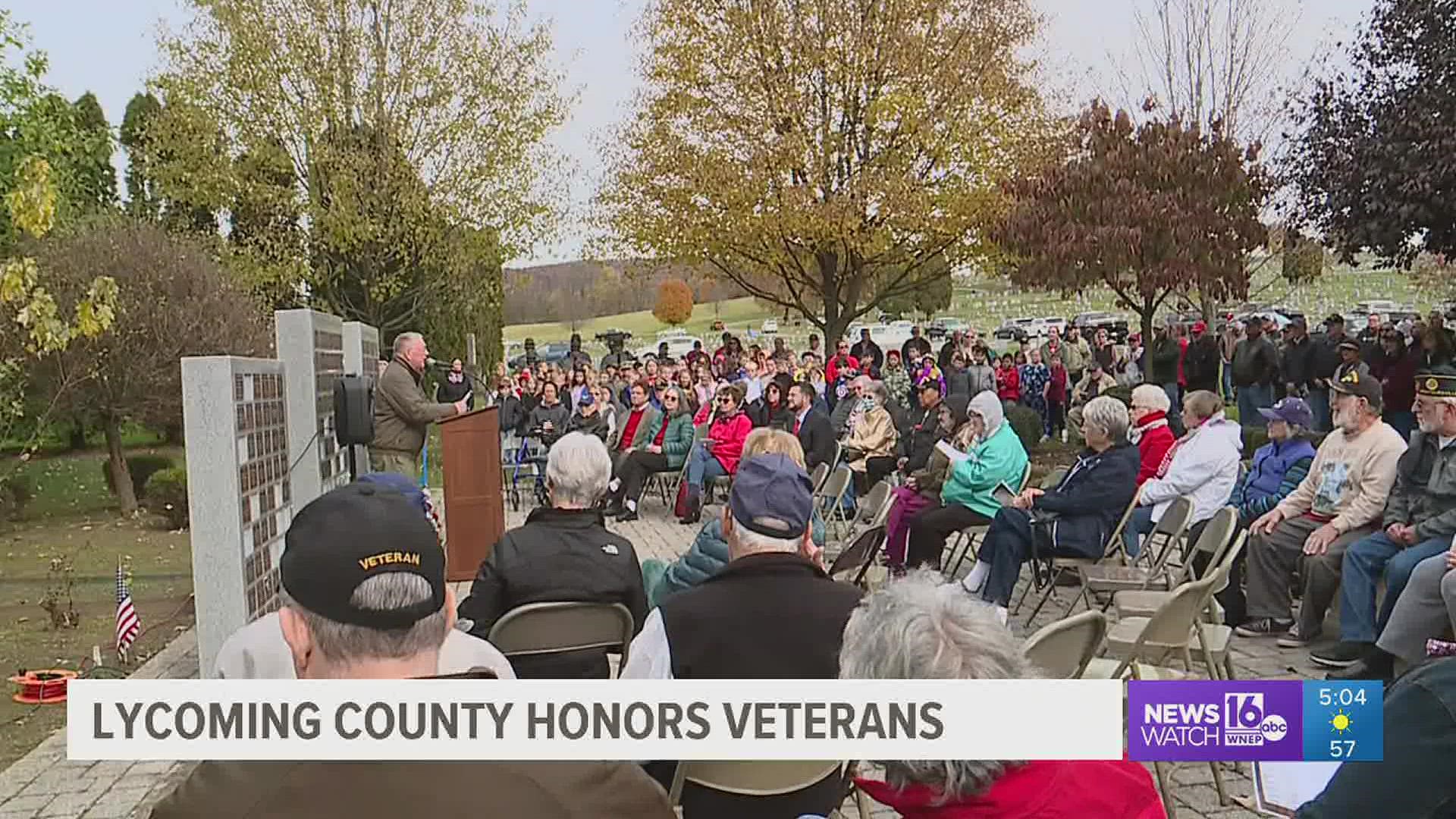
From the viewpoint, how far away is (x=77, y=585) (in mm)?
10734

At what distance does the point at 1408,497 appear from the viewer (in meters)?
5.97

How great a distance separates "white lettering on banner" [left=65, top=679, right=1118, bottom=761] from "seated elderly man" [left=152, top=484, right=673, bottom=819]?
3 cm

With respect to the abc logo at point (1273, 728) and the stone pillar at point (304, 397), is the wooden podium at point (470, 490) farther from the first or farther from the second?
the abc logo at point (1273, 728)

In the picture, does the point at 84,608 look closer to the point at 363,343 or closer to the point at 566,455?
the point at 363,343

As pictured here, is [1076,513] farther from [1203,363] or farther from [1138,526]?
[1203,363]

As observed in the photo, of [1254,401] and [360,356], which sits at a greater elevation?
[360,356]

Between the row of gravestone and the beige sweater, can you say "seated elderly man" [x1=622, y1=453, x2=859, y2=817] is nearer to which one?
the row of gravestone

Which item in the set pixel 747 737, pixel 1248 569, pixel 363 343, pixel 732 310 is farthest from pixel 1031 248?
pixel 732 310

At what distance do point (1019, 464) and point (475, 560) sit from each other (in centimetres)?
398

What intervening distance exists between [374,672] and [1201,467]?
633 cm

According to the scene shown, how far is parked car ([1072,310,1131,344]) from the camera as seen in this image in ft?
82.0

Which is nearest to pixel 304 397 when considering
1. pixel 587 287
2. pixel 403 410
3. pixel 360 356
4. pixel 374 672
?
pixel 403 410

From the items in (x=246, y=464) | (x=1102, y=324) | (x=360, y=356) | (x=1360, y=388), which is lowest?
(x=246, y=464)

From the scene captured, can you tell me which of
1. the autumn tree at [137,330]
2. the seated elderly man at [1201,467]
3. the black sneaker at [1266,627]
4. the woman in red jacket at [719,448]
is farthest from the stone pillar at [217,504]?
the autumn tree at [137,330]
